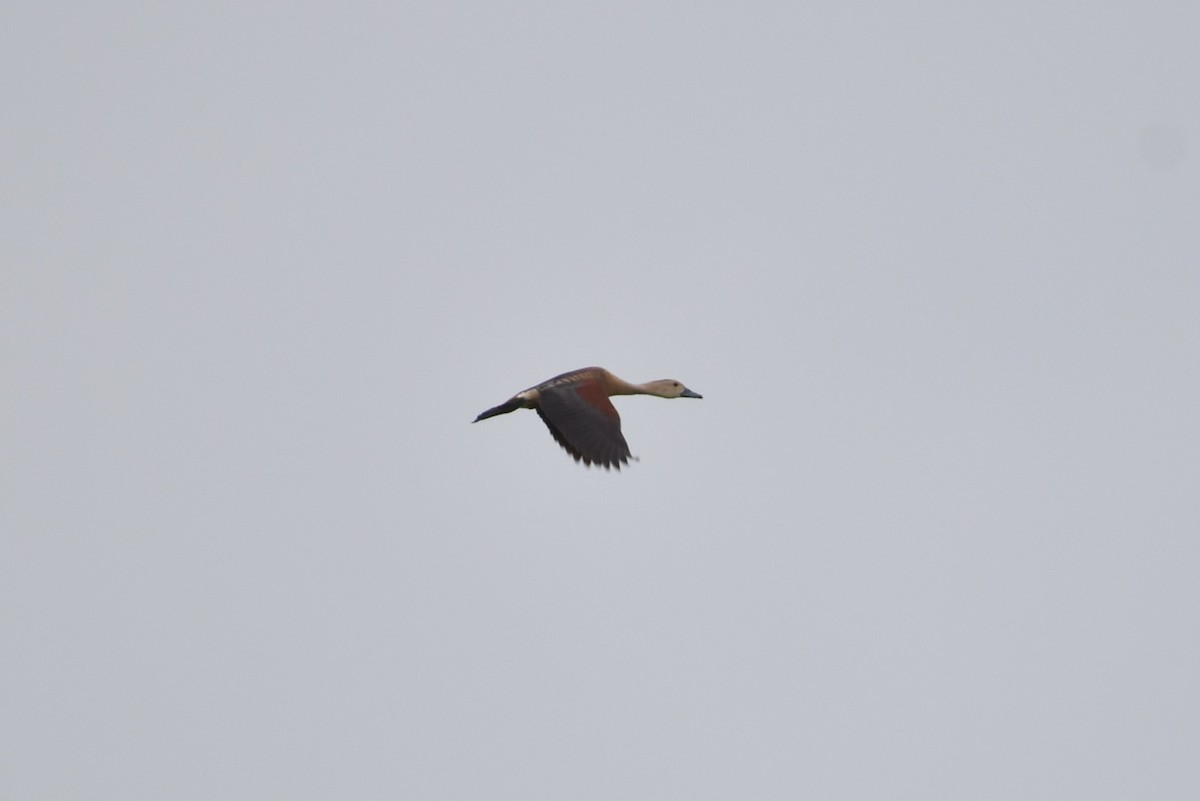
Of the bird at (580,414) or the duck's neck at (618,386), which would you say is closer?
the bird at (580,414)

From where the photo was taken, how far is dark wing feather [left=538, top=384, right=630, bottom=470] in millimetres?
21938

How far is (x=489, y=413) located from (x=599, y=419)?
1782 mm

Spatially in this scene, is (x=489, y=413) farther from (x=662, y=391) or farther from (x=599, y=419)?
(x=662, y=391)

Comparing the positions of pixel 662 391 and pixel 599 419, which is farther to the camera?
pixel 662 391

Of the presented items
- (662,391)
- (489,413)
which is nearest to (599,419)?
(489,413)

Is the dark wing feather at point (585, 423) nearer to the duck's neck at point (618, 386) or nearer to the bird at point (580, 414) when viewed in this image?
the bird at point (580, 414)

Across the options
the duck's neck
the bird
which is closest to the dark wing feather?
the bird

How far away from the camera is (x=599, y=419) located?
73.4 feet

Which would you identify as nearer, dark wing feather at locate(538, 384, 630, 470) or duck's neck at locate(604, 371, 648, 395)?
dark wing feather at locate(538, 384, 630, 470)

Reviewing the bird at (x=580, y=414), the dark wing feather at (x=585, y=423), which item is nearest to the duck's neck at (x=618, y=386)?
the bird at (x=580, y=414)

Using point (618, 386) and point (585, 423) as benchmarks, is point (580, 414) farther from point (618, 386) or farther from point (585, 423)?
point (618, 386)

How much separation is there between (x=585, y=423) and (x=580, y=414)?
19 cm

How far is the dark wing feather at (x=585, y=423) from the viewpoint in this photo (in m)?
21.9

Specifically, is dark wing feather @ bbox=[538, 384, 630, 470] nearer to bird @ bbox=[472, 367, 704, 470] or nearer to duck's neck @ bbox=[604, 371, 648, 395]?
bird @ bbox=[472, 367, 704, 470]
